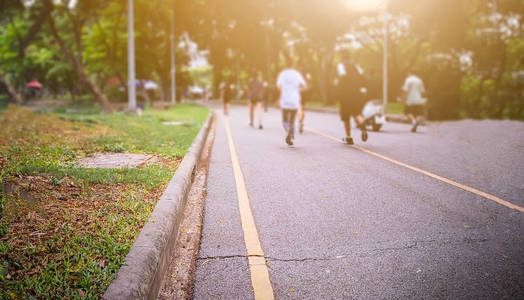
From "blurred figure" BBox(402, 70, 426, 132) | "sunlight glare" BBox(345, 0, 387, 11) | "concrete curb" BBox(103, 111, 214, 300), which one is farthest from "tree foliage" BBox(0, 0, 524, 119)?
"concrete curb" BBox(103, 111, 214, 300)

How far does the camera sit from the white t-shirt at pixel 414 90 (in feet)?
48.3

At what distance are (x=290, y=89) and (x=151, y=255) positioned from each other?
8393 millimetres

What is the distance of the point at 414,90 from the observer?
14.8 m

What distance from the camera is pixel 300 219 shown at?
476cm

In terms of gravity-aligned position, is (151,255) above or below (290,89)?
below

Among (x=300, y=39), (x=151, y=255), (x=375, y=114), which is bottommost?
(x=151, y=255)

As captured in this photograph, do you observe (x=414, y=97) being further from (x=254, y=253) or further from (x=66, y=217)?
(x=66, y=217)

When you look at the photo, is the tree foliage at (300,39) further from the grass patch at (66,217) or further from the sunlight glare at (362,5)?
the grass patch at (66,217)

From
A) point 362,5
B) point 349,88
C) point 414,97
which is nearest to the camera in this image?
point 349,88

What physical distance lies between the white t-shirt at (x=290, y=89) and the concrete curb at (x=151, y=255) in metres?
6.47

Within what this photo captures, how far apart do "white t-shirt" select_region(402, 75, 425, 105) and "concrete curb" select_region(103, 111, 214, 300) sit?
1170 centimetres

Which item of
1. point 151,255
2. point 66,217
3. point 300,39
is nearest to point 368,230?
point 151,255

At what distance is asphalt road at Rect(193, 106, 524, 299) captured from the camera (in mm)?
3227

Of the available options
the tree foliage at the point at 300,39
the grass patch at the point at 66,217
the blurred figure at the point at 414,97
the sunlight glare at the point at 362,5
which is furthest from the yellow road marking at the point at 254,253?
the sunlight glare at the point at 362,5
